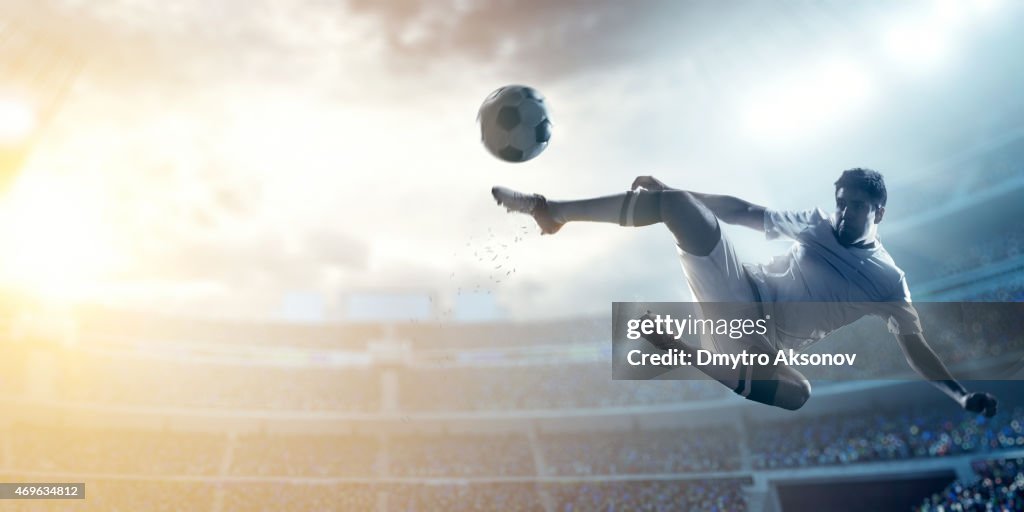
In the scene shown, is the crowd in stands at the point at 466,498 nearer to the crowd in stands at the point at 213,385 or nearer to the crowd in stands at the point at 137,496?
the crowd in stands at the point at 213,385

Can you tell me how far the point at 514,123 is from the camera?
200 inches

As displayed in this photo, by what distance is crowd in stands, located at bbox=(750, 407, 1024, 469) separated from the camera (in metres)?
18.1

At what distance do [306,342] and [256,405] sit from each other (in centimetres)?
589

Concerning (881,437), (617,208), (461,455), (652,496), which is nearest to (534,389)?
(461,455)

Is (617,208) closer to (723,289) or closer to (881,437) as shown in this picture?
(723,289)

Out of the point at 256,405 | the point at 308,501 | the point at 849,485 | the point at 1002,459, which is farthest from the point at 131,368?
the point at 1002,459

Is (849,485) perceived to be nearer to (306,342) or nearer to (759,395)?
(759,395)

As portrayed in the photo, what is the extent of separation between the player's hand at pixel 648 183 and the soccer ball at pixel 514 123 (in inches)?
47.4

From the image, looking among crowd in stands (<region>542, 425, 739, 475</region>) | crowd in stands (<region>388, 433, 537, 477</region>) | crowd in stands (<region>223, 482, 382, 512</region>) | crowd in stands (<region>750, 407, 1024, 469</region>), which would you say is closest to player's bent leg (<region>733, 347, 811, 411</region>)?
crowd in stands (<region>750, 407, 1024, 469</region>)

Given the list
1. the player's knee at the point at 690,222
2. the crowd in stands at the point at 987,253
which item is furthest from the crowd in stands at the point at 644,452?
the player's knee at the point at 690,222

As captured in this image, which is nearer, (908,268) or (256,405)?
(908,268)

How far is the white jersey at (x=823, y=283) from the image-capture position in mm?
4609

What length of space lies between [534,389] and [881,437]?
14699 millimetres

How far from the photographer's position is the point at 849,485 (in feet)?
67.2
